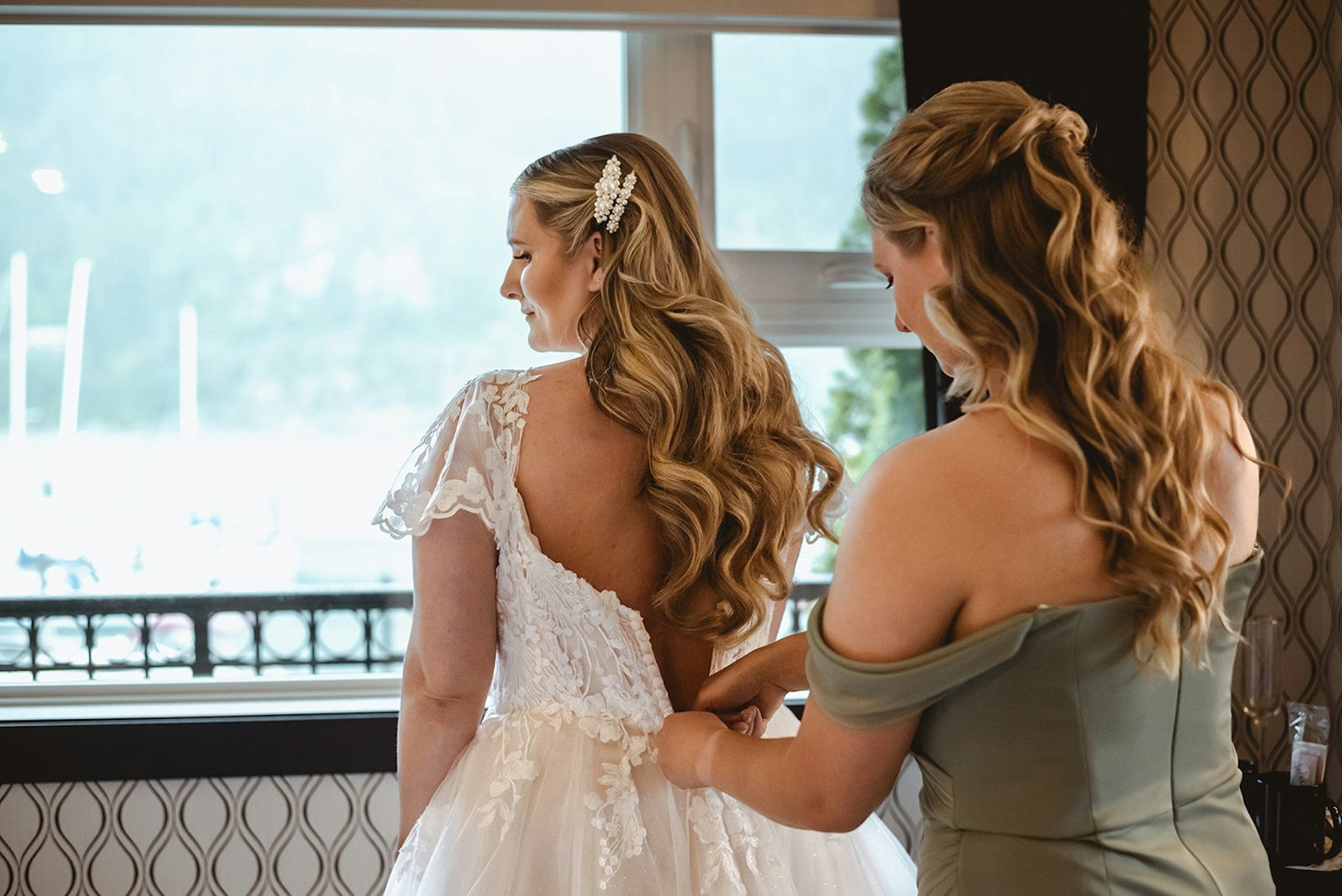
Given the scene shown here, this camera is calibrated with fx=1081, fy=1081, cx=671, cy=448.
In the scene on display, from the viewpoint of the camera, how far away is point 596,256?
142cm

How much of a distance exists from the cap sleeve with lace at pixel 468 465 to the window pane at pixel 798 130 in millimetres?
1333

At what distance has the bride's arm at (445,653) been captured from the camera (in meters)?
1.35

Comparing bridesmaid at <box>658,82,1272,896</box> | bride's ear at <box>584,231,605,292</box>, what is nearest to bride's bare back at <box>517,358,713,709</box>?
bride's ear at <box>584,231,605,292</box>

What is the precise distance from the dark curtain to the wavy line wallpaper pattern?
0.40 feet

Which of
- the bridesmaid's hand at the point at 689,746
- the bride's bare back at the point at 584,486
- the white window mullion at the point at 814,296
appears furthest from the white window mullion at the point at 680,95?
the bridesmaid's hand at the point at 689,746

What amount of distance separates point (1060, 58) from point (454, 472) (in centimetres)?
170

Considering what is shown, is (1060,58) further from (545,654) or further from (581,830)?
(581,830)

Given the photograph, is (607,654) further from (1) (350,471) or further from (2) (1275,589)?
(2) (1275,589)

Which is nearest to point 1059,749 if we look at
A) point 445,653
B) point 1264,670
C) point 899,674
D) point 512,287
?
point 899,674

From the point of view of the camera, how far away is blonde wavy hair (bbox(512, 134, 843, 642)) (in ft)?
4.36

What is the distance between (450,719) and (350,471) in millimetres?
1182

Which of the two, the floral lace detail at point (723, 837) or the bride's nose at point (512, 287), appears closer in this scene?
the floral lace detail at point (723, 837)

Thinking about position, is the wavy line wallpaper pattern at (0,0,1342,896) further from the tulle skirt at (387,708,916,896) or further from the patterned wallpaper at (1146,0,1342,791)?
the tulle skirt at (387,708,916,896)

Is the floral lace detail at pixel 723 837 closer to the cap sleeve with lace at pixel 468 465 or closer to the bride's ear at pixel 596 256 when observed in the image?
the cap sleeve with lace at pixel 468 465
